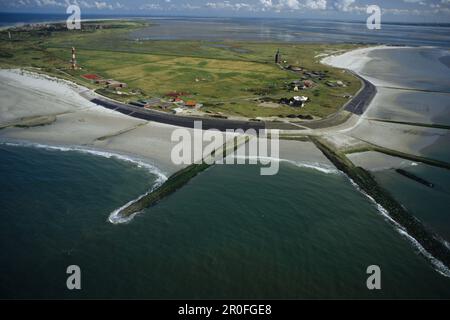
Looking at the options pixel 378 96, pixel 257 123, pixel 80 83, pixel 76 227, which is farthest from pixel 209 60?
pixel 76 227

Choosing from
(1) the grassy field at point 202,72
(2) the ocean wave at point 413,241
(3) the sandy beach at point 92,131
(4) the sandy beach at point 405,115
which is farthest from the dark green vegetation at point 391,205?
(1) the grassy field at point 202,72

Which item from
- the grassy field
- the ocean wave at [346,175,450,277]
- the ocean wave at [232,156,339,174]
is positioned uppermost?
the grassy field

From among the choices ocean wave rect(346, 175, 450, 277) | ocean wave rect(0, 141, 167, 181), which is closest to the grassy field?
ocean wave rect(0, 141, 167, 181)

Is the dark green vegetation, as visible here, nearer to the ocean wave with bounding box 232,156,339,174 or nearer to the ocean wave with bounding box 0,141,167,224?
the ocean wave with bounding box 232,156,339,174

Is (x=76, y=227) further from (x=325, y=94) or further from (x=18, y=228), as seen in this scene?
(x=325, y=94)

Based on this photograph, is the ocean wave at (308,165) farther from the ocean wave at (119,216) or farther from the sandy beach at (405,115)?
the ocean wave at (119,216)

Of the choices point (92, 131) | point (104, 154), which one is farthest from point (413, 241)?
point (92, 131)

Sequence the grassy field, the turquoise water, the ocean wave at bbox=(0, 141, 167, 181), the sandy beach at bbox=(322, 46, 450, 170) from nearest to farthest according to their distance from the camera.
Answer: the turquoise water, the ocean wave at bbox=(0, 141, 167, 181), the sandy beach at bbox=(322, 46, 450, 170), the grassy field

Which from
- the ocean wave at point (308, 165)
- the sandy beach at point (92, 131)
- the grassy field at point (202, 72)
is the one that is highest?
the grassy field at point (202, 72)
